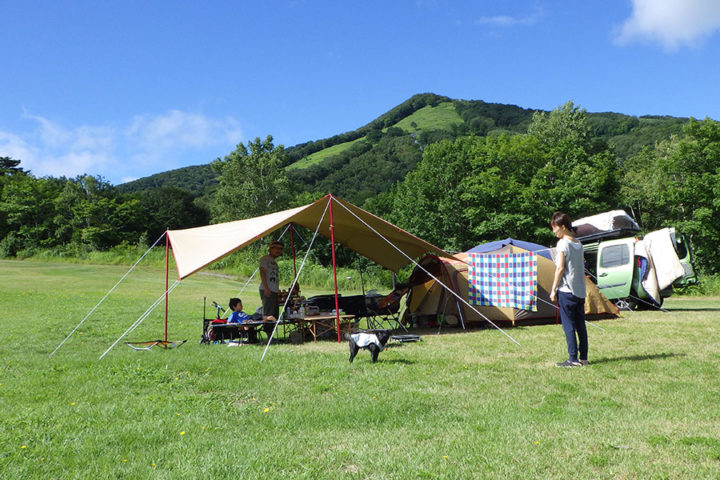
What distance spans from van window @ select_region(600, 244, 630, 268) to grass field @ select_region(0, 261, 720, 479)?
156 inches

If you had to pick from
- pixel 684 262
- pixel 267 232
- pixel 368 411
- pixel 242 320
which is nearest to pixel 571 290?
pixel 368 411

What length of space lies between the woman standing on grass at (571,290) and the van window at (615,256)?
658 cm

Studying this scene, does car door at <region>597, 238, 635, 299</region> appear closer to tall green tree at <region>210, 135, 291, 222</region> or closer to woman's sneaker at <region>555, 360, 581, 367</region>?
woman's sneaker at <region>555, 360, 581, 367</region>

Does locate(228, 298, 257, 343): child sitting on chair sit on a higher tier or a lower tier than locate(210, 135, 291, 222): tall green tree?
lower

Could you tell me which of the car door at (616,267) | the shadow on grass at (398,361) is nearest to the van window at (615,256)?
the car door at (616,267)

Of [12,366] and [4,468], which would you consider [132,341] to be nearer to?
[12,366]

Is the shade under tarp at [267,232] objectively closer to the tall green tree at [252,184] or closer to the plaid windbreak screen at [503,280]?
the plaid windbreak screen at [503,280]

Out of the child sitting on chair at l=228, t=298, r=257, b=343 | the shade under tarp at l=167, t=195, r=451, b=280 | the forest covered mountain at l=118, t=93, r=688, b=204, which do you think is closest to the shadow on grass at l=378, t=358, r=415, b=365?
the shade under tarp at l=167, t=195, r=451, b=280

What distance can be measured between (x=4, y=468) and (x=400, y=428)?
2.37m

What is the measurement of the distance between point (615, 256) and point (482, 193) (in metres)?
17.0

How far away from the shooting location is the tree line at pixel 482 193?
84.3 feet

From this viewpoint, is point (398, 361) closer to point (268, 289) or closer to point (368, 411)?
point (368, 411)

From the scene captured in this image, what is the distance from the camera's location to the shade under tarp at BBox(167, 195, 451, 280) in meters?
7.49

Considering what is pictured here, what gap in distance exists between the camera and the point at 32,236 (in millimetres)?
40469
